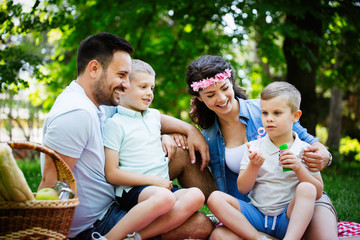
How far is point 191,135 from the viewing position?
3350mm

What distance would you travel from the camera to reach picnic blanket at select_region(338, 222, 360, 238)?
284 centimetres

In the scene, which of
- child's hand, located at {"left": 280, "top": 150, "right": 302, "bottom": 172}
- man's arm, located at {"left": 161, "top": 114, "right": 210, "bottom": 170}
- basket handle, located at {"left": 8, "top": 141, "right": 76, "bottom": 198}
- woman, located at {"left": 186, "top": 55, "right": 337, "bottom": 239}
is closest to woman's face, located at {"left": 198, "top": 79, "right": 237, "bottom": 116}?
woman, located at {"left": 186, "top": 55, "right": 337, "bottom": 239}

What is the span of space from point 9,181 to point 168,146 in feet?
5.16

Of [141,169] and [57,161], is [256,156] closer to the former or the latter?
[141,169]

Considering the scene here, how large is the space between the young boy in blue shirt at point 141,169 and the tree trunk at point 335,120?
29.6ft

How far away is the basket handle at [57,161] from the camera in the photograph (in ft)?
6.44

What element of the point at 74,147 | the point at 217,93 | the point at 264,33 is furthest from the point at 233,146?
the point at 264,33

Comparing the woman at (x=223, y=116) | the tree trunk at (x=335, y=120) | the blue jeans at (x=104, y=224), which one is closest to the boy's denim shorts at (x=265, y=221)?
the woman at (x=223, y=116)

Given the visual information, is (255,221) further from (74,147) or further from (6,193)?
(6,193)

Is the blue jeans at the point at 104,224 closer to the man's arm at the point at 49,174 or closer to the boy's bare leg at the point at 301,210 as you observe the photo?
the man's arm at the point at 49,174

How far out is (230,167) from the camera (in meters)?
3.38

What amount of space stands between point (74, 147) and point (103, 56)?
0.84 meters

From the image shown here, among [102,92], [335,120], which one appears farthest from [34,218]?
[335,120]

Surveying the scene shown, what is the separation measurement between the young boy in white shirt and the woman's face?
1.58 ft
